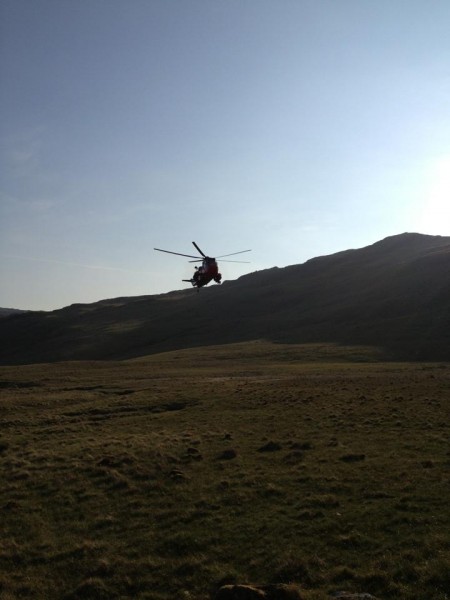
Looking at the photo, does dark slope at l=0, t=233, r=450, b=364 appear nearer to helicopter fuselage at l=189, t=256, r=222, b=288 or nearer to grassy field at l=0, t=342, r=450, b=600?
helicopter fuselage at l=189, t=256, r=222, b=288

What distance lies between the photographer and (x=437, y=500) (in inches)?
637

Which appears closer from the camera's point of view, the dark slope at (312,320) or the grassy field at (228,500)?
the grassy field at (228,500)

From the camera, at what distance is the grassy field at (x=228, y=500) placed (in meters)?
12.7

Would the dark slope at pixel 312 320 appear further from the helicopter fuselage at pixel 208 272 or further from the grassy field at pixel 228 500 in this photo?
the grassy field at pixel 228 500

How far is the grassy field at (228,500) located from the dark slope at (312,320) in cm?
6088

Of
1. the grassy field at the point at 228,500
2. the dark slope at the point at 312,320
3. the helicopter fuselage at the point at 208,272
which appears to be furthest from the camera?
the dark slope at the point at 312,320

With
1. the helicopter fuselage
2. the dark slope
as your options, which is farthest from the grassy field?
the dark slope

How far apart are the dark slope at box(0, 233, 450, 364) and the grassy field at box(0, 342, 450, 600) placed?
60.9 meters

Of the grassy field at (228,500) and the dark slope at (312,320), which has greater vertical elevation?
the dark slope at (312,320)

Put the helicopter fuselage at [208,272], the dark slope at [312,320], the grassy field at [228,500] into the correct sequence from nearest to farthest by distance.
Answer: the grassy field at [228,500] < the helicopter fuselage at [208,272] < the dark slope at [312,320]

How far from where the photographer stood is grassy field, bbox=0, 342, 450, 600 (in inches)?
499

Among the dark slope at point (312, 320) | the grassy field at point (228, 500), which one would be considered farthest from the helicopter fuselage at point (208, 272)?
the dark slope at point (312, 320)

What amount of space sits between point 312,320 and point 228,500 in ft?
402

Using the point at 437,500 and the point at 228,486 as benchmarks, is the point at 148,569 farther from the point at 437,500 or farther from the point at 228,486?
the point at 437,500
